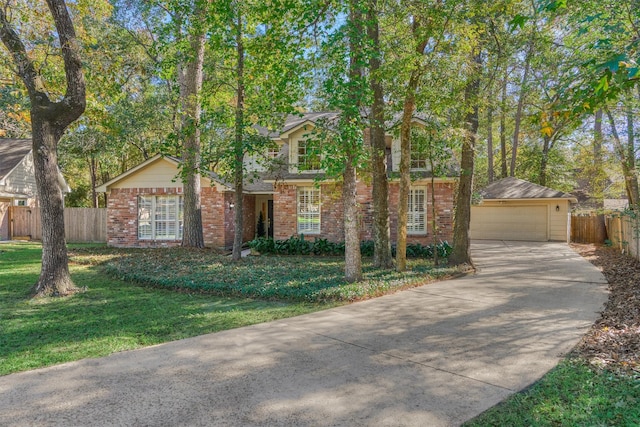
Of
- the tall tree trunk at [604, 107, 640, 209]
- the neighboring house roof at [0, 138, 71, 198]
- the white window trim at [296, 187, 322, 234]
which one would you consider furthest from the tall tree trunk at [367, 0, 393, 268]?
the neighboring house roof at [0, 138, 71, 198]

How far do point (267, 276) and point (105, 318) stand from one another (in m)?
3.77

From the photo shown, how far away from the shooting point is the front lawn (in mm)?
5148

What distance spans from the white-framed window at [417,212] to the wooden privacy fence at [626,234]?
6151mm

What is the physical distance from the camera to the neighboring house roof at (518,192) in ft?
67.9

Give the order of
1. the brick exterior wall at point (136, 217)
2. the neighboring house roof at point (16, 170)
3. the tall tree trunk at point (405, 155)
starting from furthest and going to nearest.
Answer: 1. the neighboring house roof at point (16, 170)
2. the brick exterior wall at point (136, 217)
3. the tall tree trunk at point (405, 155)

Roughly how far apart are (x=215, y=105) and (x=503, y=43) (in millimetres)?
8873

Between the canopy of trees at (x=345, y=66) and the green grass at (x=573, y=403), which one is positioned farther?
the canopy of trees at (x=345, y=66)

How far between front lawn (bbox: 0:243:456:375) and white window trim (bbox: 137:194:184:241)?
4.50m

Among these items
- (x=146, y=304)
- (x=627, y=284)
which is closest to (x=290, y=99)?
(x=146, y=304)

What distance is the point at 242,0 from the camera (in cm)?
1018

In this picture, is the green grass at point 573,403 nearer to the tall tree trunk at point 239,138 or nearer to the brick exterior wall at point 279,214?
the tall tree trunk at point 239,138

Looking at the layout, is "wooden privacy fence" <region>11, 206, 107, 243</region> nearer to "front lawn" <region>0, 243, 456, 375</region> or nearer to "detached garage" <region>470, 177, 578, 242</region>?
"front lawn" <region>0, 243, 456, 375</region>

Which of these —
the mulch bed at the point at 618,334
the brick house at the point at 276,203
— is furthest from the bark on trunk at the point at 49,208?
the mulch bed at the point at 618,334

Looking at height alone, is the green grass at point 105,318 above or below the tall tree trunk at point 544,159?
below
